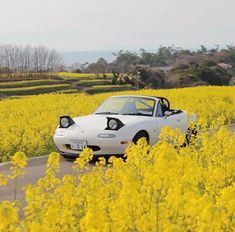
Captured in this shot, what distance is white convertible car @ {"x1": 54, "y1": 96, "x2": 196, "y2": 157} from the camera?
9.91 m

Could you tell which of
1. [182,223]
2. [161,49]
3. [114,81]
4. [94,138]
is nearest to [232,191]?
[182,223]

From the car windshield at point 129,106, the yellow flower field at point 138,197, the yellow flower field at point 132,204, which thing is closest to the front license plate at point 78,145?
the car windshield at point 129,106

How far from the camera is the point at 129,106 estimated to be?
36.8ft

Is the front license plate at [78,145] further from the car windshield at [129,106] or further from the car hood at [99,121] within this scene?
the car windshield at [129,106]

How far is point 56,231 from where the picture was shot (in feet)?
12.6

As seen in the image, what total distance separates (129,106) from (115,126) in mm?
1354

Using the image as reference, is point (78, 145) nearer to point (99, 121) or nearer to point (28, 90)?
point (99, 121)

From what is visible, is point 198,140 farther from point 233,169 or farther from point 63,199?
point 63,199

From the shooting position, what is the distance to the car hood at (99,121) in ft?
33.2

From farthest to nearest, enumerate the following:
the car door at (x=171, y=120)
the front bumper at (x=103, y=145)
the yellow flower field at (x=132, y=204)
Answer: the car door at (x=171, y=120), the front bumper at (x=103, y=145), the yellow flower field at (x=132, y=204)

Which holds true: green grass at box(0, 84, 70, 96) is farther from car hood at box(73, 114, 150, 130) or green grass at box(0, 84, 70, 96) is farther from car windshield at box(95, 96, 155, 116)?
car hood at box(73, 114, 150, 130)

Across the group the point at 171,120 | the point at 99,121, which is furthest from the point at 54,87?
the point at 99,121

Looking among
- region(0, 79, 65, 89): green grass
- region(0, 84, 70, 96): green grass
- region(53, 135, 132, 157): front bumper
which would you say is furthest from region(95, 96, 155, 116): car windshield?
region(0, 79, 65, 89): green grass

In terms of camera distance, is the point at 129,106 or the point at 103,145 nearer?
the point at 103,145
